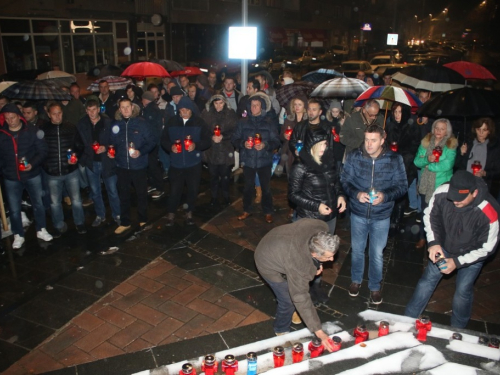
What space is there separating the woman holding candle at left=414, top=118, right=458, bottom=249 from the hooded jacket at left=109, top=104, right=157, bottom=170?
4.14 m

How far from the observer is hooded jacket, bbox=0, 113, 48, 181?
6203mm

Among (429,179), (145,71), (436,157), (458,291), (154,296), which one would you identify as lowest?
(154,296)

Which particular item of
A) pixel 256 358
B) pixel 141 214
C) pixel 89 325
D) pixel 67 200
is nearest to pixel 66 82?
pixel 67 200

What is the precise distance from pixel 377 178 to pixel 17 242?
5409 millimetres

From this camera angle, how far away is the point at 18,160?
623 centimetres

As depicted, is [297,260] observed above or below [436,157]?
Answer: below

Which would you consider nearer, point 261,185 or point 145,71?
point 261,185

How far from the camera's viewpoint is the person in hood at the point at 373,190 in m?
4.73

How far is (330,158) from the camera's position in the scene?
4980 millimetres

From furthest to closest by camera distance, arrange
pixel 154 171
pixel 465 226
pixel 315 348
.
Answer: pixel 154 171 < pixel 465 226 < pixel 315 348

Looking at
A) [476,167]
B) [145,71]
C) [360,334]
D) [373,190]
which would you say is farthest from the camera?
[145,71]

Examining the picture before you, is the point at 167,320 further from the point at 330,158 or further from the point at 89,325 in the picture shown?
the point at 330,158

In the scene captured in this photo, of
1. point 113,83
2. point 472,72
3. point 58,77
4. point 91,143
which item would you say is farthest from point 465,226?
point 58,77

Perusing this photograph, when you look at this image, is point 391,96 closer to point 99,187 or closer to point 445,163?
point 445,163
